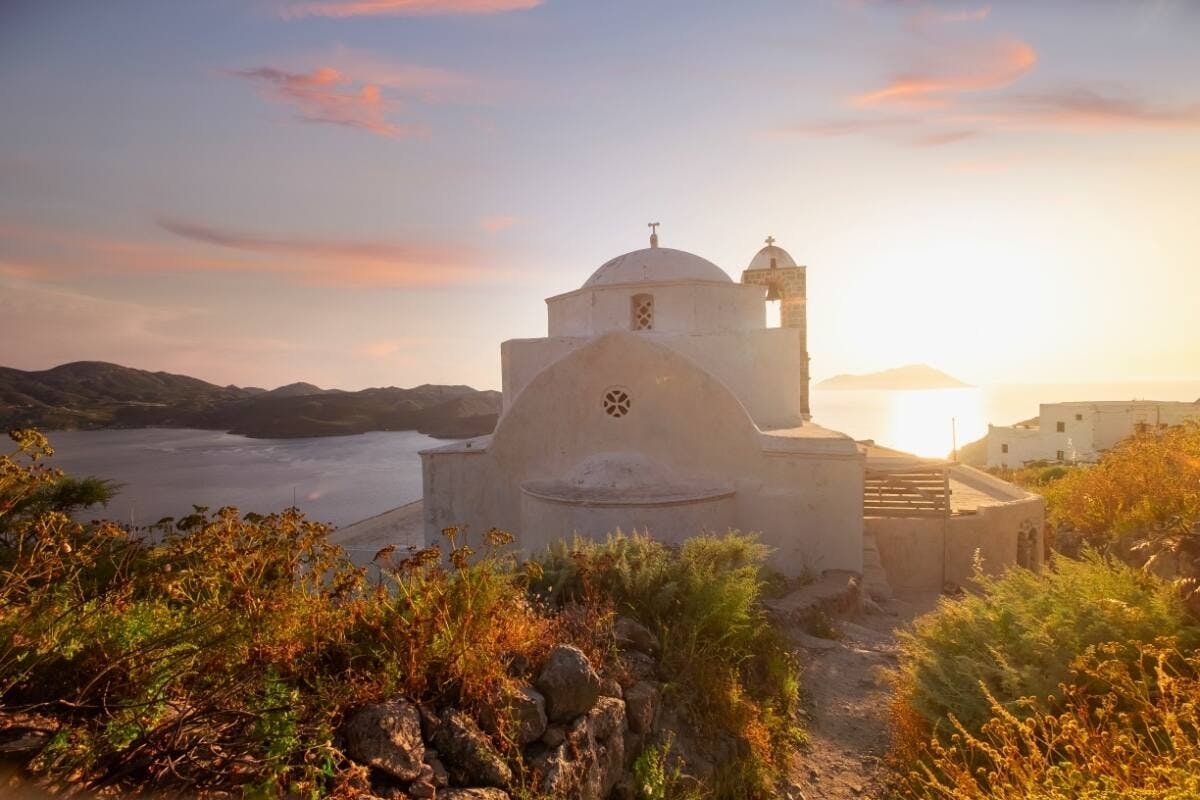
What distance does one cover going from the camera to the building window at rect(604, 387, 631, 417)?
408 inches

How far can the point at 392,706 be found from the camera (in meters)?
2.71

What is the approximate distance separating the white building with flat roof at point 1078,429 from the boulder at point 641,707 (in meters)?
30.5

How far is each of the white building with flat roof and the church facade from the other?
24.1 meters

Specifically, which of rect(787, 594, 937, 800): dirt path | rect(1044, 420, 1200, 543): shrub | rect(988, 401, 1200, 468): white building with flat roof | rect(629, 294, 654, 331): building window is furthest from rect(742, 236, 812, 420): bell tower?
rect(988, 401, 1200, 468): white building with flat roof

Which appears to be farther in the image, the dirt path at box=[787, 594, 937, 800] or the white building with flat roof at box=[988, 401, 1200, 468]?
the white building with flat roof at box=[988, 401, 1200, 468]

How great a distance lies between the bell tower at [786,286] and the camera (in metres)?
14.8

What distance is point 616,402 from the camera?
10.4 meters

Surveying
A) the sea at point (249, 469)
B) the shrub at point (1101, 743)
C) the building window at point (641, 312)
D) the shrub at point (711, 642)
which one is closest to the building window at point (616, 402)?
the building window at point (641, 312)

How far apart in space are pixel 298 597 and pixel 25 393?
48.3 meters

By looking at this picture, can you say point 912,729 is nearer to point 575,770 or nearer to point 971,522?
point 575,770

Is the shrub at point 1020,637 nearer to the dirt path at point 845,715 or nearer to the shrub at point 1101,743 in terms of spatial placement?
the shrub at point 1101,743

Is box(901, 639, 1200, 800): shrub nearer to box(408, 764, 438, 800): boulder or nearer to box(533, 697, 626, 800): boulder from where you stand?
box(533, 697, 626, 800): boulder

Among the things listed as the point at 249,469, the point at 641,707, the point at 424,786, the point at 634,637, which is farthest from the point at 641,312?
the point at 249,469

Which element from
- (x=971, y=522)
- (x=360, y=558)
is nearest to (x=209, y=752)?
(x=360, y=558)
